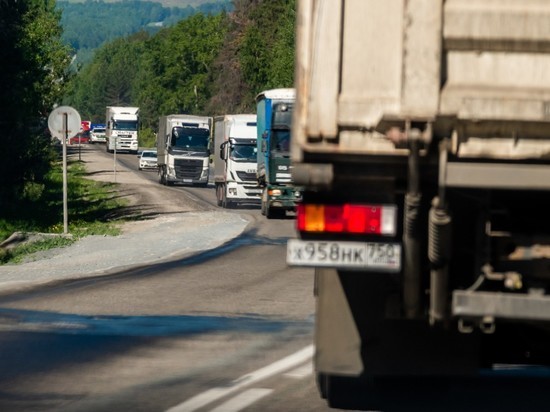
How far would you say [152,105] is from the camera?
7096 inches

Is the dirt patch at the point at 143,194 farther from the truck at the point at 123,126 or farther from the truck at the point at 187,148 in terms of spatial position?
the truck at the point at 123,126

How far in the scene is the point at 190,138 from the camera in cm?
6412

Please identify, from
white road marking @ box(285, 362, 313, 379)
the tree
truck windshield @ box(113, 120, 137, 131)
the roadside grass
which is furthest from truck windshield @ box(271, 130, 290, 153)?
truck windshield @ box(113, 120, 137, 131)

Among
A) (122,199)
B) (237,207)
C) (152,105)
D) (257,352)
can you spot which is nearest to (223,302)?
(257,352)

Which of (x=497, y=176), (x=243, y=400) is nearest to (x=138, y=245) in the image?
(x=243, y=400)

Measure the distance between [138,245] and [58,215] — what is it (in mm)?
14486

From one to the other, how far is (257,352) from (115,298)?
A: 4.83 m

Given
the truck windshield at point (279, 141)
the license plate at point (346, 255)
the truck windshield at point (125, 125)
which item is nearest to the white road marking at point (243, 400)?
the license plate at point (346, 255)

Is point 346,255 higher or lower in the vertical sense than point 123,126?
higher

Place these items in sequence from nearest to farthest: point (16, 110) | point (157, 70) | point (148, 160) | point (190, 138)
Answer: point (16, 110) → point (190, 138) → point (148, 160) → point (157, 70)

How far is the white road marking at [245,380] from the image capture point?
8.29 m

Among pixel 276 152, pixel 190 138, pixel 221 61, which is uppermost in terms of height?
pixel 221 61

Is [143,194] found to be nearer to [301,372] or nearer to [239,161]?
[239,161]

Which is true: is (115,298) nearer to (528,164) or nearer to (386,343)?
(386,343)
